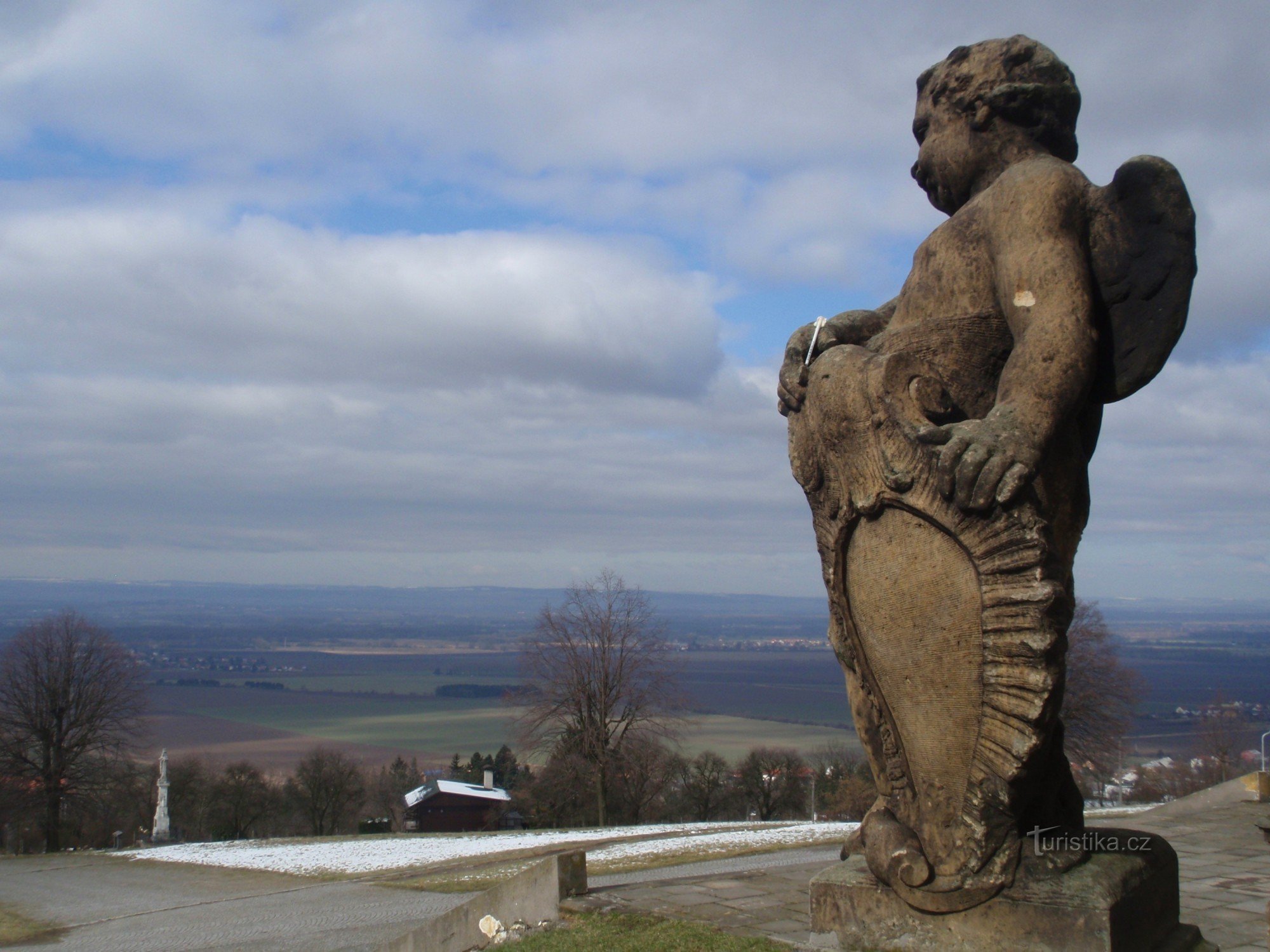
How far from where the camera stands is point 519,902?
6.16 m

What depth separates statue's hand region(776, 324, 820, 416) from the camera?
452cm

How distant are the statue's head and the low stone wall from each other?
443cm

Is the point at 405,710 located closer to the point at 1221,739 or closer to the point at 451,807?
the point at 451,807

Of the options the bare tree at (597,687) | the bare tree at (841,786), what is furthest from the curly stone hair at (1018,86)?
the bare tree at (597,687)

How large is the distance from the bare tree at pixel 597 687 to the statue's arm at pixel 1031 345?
2844 cm

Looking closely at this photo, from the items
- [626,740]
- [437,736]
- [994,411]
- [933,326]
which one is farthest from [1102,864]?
[437,736]

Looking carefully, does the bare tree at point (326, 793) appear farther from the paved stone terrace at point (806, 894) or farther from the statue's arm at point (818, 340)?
the statue's arm at point (818, 340)

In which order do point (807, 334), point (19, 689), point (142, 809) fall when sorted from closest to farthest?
point (807, 334)
point (19, 689)
point (142, 809)

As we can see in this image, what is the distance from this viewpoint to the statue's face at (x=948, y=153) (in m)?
4.41

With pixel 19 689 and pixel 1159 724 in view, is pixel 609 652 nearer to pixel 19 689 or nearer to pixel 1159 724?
pixel 19 689

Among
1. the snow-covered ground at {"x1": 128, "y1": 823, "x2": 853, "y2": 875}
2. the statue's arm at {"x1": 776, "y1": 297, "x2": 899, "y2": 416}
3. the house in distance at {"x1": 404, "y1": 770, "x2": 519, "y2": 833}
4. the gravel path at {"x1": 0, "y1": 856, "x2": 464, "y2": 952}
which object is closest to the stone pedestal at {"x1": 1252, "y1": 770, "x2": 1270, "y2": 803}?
the snow-covered ground at {"x1": 128, "y1": 823, "x2": 853, "y2": 875}

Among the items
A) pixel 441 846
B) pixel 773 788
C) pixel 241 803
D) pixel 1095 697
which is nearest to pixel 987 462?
pixel 441 846

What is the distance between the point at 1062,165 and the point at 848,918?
Result: 3.16 metres

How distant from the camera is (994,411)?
12.0 ft
